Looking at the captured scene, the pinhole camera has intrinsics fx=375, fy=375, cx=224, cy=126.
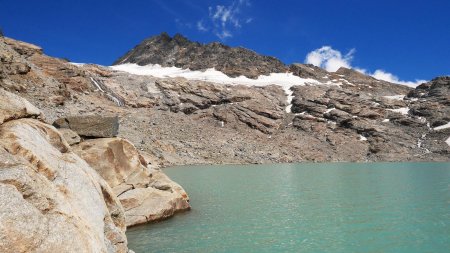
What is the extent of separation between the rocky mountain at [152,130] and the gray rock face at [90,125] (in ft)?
0.21

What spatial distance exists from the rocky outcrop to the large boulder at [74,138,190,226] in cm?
976

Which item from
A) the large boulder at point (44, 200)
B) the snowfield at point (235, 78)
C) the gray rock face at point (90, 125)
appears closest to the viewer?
the large boulder at point (44, 200)

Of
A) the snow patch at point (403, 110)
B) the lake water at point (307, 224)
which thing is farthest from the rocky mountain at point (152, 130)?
the lake water at point (307, 224)

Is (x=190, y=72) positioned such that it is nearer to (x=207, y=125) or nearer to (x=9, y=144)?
(x=207, y=125)

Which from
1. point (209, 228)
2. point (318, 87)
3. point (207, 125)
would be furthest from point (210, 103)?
point (209, 228)

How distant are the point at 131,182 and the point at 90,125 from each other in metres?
4.57

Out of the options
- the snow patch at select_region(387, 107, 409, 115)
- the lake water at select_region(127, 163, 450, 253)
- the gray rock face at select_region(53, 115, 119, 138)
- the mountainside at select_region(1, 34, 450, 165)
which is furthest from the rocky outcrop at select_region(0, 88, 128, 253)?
the snow patch at select_region(387, 107, 409, 115)

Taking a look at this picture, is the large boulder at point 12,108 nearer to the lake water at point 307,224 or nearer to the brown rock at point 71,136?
the lake water at point 307,224

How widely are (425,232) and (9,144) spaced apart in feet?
62.6

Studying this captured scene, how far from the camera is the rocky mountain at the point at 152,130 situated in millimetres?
8570

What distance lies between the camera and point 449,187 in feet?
123

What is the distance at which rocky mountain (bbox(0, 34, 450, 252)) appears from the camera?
8570 mm

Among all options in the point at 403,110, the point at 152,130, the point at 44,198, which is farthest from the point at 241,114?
the point at 44,198

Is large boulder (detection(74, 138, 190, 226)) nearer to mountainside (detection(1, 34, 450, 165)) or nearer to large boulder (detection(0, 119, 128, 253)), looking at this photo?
large boulder (detection(0, 119, 128, 253))
